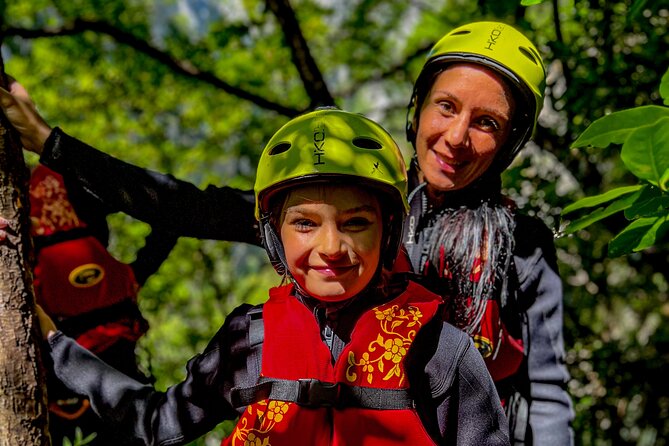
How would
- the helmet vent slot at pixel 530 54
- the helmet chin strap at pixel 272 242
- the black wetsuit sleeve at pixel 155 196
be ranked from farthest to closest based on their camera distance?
the helmet vent slot at pixel 530 54 < the black wetsuit sleeve at pixel 155 196 < the helmet chin strap at pixel 272 242

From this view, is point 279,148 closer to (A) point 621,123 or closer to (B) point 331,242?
(B) point 331,242

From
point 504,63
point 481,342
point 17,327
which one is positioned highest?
point 504,63

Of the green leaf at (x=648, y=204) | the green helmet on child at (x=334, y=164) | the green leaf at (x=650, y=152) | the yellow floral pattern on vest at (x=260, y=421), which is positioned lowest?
the yellow floral pattern on vest at (x=260, y=421)

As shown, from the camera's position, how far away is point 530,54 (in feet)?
9.48

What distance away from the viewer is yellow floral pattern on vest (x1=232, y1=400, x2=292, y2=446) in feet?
6.98

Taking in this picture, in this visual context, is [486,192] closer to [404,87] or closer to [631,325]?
[404,87]

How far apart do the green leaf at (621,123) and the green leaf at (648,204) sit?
0.63 feet

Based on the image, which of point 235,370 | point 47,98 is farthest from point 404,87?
point 235,370

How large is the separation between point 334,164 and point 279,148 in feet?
0.97

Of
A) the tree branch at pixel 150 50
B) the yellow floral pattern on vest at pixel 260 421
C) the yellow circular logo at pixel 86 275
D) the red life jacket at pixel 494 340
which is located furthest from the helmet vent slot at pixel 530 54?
the tree branch at pixel 150 50

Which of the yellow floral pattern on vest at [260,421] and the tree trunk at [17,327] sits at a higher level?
the tree trunk at [17,327]

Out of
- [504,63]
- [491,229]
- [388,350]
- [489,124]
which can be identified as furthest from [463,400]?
[504,63]

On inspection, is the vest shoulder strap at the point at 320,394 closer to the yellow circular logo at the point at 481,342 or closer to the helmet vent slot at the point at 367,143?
the yellow circular logo at the point at 481,342

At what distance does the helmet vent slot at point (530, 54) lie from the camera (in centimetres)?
285
